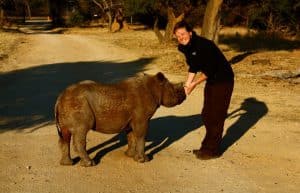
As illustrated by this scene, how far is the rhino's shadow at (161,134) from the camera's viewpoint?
825 centimetres

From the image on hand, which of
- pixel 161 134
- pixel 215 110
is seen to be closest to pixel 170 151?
pixel 215 110

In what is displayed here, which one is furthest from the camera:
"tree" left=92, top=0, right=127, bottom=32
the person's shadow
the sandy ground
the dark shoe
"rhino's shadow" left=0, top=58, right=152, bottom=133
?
"tree" left=92, top=0, right=127, bottom=32

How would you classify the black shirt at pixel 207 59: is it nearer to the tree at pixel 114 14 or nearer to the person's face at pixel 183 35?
the person's face at pixel 183 35

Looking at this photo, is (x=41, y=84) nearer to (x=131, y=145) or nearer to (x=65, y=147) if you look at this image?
(x=131, y=145)

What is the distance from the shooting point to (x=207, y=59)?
7375mm

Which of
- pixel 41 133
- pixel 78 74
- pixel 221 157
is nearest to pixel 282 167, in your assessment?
pixel 221 157

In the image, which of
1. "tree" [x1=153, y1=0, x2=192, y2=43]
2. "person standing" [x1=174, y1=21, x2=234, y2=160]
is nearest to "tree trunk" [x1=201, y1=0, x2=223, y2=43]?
"tree" [x1=153, y1=0, x2=192, y2=43]

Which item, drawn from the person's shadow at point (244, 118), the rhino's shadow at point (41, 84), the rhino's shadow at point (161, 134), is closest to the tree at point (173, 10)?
the rhino's shadow at point (41, 84)

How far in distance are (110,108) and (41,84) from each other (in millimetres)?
7801

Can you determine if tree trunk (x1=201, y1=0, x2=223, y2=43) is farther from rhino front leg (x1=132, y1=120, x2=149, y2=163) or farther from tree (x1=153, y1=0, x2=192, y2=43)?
rhino front leg (x1=132, y1=120, x2=149, y2=163)

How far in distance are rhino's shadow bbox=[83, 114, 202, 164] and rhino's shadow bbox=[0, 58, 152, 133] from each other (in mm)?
1684

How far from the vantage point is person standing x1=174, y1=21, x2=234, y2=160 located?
7328mm

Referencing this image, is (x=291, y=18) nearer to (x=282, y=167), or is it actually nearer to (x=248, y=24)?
(x=248, y=24)

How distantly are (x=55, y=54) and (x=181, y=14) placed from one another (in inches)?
318
